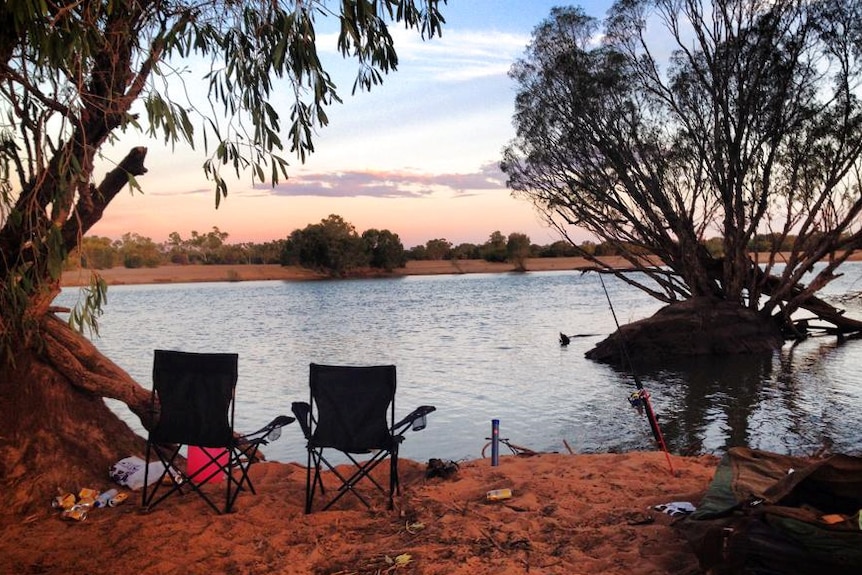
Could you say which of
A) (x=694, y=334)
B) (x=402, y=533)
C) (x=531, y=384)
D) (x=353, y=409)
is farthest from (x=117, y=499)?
(x=694, y=334)

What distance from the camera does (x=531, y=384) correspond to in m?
12.3

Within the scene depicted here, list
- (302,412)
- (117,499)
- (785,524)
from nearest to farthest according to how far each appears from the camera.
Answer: (785,524) → (117,499) → (302,412)

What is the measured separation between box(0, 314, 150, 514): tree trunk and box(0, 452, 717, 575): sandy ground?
0.28 meters

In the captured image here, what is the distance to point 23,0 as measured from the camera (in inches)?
109

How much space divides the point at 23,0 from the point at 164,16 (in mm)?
2194

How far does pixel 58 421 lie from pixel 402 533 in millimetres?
2668

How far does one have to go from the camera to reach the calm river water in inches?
323

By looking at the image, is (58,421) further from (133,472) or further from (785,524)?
(785,524)

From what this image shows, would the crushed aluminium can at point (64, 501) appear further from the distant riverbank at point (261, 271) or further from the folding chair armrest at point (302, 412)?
the distant riverbank at point (261, 271)

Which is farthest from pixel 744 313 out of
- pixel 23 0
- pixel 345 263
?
pixel 345 263

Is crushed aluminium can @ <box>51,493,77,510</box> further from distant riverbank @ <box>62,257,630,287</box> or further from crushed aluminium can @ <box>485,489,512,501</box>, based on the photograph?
distant riverbank @ <box>62,257,630,287</box>

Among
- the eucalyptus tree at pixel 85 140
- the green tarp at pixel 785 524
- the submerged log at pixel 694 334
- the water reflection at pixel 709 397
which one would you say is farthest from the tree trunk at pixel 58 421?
the submerged log at pixel 694 334

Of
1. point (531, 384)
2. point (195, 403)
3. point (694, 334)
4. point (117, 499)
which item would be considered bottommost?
point (531, 384)

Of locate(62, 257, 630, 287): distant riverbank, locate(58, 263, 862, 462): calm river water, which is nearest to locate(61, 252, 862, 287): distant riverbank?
locate(62, 257, 630, 287): distant riverbank
